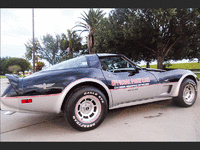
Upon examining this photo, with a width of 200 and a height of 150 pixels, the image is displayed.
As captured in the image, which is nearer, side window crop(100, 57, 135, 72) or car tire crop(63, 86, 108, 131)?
car tire crop(63, 86, 108, 131)

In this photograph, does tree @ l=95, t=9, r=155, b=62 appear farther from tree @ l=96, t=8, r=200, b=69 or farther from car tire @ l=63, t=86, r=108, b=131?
car tire @ l=63, t=86, r=108, b=131

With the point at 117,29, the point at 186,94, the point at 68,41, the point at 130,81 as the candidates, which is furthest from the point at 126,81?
the point at 68,41

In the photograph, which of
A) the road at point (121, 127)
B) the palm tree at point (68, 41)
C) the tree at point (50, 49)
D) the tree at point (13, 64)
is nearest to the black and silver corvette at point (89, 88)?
the road at point (121, 127)

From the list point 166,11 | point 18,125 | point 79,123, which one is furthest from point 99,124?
point 166,11

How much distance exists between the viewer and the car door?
2635 millimetres

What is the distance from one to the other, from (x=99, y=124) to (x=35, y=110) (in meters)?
1.14

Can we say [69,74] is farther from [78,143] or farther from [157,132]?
[157,132]

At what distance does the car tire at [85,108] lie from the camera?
225cm

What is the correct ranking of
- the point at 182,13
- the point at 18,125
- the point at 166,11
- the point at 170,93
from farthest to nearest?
the point at 182,13, the point at 166,11, the point at 170,93, the point at 18,125

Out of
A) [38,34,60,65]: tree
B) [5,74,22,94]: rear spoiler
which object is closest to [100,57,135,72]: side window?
[5,74,22,94]: rear spoiler

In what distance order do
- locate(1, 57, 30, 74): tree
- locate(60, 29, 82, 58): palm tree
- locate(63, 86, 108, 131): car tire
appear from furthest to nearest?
locate(1, 57, 30, 74): tree, locate(60, 29, 82, 58): palm tree, locate(63, 86, 108, 131): car tire

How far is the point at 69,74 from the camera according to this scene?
2.33 meters

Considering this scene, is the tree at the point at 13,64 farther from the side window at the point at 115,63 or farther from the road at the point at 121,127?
the side window at the point at 115,63

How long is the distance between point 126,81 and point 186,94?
1966mm
